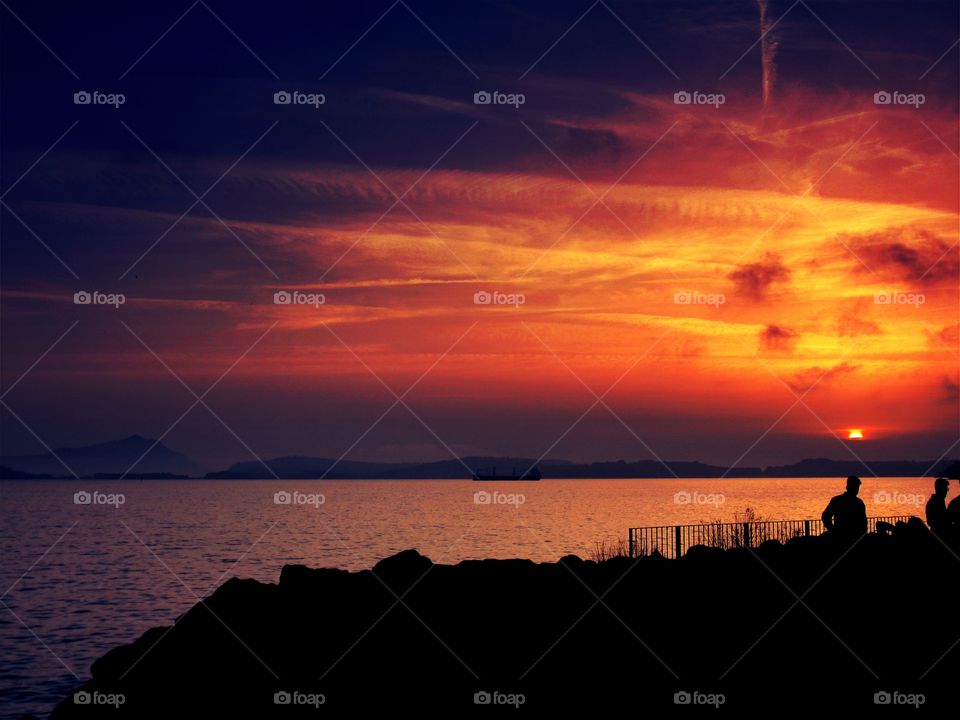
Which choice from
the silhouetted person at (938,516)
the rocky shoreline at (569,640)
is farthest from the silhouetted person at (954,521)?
the rocky shoreline at (569,640)

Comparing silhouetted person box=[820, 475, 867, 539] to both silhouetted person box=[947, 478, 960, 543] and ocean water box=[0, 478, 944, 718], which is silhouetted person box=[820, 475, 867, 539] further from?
ocean water box=[0, 478, 944, 718]

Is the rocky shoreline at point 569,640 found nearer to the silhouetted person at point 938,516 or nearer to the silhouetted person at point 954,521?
the silhouetted person at point 938,516

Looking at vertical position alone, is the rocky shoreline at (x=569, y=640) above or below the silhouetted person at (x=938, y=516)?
below

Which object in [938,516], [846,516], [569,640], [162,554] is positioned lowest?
[569,640]

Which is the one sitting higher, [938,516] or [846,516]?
[938,516]

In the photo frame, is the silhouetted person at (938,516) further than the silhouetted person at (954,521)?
No

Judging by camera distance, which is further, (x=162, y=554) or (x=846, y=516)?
(x=162, y=554)

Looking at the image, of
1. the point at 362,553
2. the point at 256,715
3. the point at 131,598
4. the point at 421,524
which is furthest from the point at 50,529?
the point at 256,715

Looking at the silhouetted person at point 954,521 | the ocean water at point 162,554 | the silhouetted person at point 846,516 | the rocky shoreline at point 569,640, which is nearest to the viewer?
the rocky shoreline at point 569,640

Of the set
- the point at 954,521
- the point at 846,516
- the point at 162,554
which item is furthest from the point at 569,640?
the point at 162,554

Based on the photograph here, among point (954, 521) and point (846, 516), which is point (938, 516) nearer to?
point (954, 521)

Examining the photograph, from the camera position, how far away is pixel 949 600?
20.4 metres

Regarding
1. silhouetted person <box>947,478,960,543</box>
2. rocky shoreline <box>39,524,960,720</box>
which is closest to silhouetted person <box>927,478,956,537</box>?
silhouetted person <box>947,478,960,543</box>

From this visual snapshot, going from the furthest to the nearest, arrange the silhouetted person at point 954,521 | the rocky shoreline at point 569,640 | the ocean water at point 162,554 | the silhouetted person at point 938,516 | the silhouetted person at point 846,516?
the ocean water at point 162,554
the silhouetted person at point 954,521
the silhouetted person at point 938,516
the silhouetted person at point 846,516
the rocky shoreline at point 569,640
